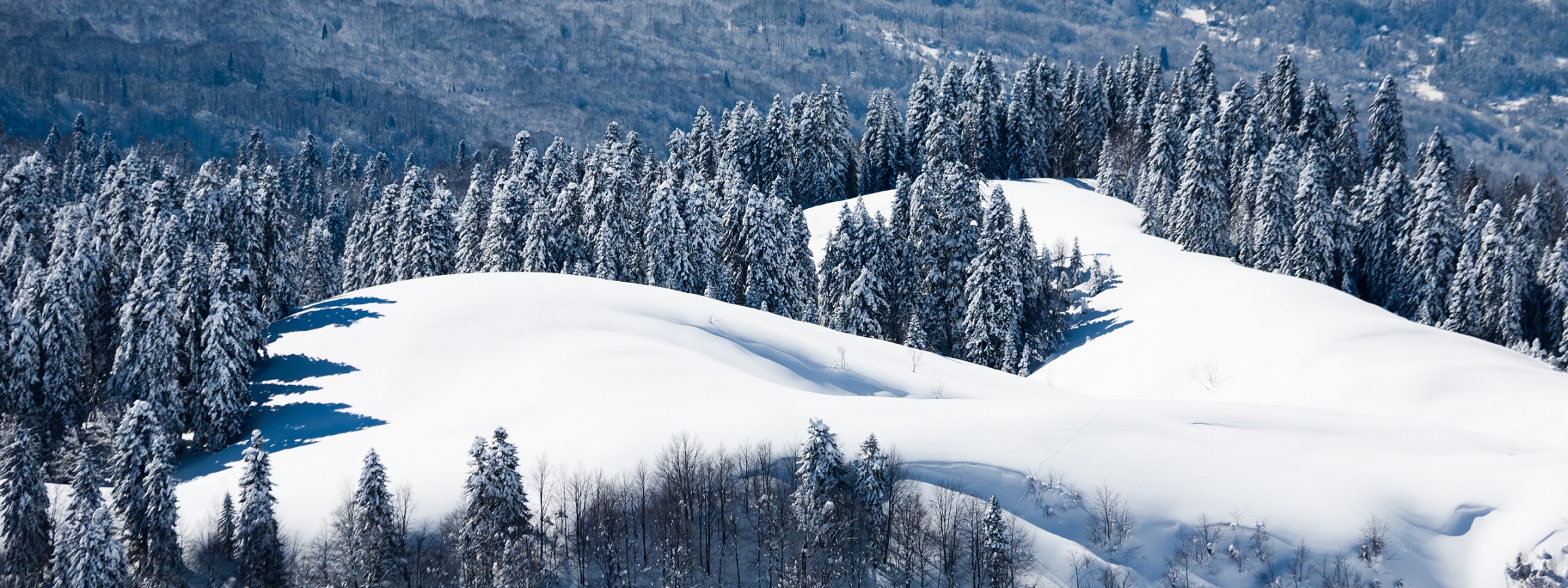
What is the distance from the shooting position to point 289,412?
47219 millimetres

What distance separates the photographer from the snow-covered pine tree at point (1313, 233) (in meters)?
73.9

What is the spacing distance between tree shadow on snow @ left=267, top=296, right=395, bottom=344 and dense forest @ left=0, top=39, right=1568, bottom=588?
150 centimetres

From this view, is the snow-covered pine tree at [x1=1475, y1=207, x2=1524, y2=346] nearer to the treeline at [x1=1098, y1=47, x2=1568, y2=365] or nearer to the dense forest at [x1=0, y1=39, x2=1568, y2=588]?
the treeline at [x1=1098, y1=47, x2=1568, y2=365]

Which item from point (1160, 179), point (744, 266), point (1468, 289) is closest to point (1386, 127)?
point (1160, 179)

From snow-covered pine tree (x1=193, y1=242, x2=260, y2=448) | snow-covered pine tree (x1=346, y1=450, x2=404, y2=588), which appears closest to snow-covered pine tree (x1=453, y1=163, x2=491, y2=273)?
snow-covered pine tree (x1=193, y1=242, x2=260, y2=448)

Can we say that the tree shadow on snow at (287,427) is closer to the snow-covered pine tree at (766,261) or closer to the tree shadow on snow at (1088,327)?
the snow-covered pine tree at (766,261)

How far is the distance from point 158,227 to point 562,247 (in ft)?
87.1

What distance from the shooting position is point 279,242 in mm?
57781

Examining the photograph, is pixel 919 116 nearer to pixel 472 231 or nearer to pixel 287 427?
pixel 472 231

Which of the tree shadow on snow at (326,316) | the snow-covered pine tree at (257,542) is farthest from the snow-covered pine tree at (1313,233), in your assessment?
the snow-covered pine tree at (257,542)

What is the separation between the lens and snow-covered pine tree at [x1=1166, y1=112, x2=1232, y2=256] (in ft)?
257

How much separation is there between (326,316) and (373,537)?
87.4 ft

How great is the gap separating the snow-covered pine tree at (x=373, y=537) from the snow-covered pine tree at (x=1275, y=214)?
6237 cm

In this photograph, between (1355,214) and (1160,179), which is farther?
(1160,179)
